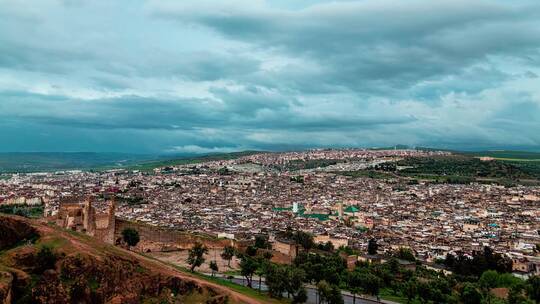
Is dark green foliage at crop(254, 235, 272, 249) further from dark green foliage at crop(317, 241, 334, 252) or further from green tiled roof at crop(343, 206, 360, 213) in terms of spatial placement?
green tiled roof at crop(343, 206, 360, 213)

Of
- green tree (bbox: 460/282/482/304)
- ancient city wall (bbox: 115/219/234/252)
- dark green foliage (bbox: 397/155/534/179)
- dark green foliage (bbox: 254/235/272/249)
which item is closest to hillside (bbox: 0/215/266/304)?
green tree (bbox: 460/282/482/304)

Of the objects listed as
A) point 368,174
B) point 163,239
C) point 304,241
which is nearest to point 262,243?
point 304,241

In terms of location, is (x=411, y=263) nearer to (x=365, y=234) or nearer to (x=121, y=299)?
(x=365, y=234)

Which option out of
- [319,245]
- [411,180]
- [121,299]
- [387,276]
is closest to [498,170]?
[411,180]

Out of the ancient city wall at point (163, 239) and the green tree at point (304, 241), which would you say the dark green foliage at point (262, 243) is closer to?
the ancient city wall at point (163, 239)

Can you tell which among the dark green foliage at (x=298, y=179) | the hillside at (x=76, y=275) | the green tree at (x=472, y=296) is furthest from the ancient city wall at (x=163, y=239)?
the dark green foliage at (x=298, y=179)

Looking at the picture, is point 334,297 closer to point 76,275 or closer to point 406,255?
point 76,275
